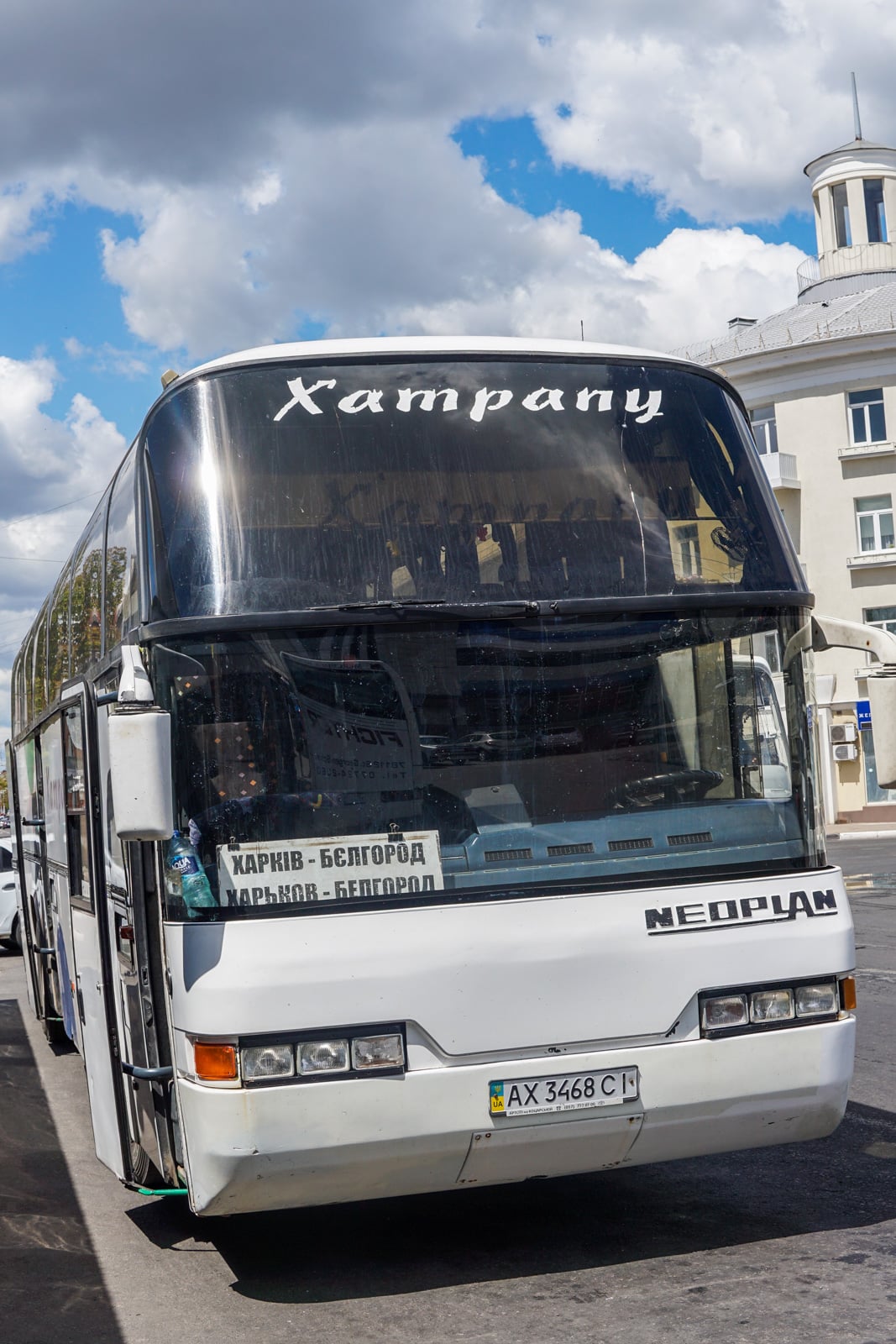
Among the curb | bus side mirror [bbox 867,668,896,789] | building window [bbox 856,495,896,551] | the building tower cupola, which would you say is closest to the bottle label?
bus side mirror [bbox 867,668,896,789]

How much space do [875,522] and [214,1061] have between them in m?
43.0

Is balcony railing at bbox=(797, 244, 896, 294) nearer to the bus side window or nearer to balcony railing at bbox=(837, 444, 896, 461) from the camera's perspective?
balcony railing at bbox=(837, 444, 896, 461)

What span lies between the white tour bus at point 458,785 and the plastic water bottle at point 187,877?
0.01 metres

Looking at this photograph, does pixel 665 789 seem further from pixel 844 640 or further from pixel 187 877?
pixel 187 877

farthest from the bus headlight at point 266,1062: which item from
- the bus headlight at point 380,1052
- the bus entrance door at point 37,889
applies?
the bus entrance door at point 37,889

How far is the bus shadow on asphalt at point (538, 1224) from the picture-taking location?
18.6 ft

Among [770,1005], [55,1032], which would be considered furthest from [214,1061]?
[55,1032]

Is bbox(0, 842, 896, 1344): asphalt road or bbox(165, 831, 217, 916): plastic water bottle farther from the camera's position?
bbox(165, 831, 217, 916): plastic water bottle

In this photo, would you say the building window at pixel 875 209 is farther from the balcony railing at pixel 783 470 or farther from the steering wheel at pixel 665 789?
the steering wheel at pixel 665 789

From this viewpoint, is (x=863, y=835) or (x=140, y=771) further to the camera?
(x=863, y=835)

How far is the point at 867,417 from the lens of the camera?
45688 millimetres

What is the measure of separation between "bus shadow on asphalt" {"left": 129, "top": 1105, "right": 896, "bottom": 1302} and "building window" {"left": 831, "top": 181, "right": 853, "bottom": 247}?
50643mm

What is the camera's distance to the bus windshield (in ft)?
17.2

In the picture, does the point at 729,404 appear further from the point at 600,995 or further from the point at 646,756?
the point at 600,995
